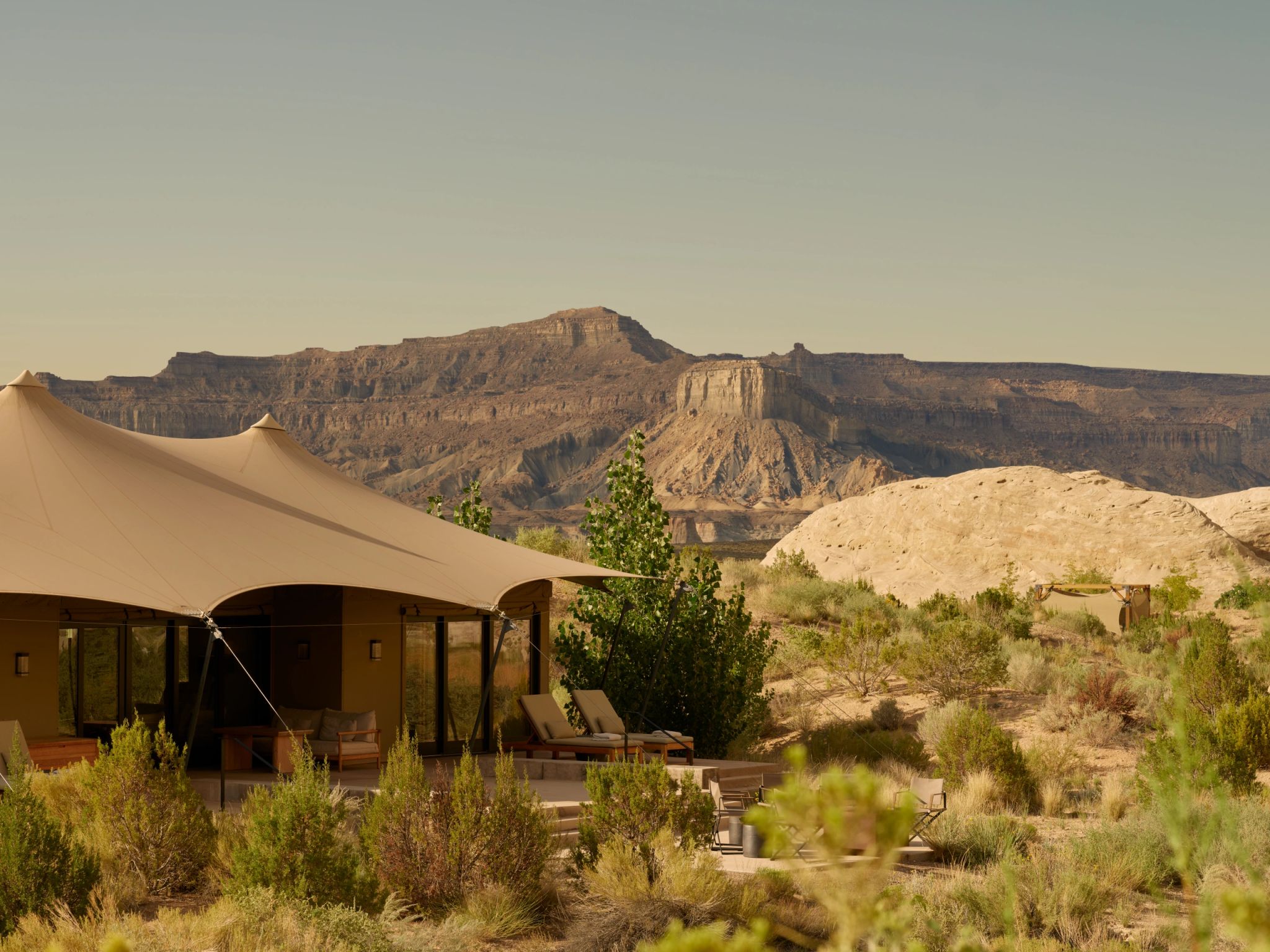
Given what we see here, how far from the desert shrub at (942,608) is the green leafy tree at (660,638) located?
8.19 metres

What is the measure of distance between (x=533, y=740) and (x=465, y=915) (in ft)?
20.1

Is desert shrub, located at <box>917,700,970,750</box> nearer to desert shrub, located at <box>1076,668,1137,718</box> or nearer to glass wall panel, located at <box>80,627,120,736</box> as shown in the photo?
desert shrub, located at <box>1076,668,1137,718</box>

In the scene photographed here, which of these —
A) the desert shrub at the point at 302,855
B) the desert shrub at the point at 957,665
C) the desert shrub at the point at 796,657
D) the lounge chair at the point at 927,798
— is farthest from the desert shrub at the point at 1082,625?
the desert shrub at the point at 302,855

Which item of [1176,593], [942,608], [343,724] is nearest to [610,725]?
[343,724]

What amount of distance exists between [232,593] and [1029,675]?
1255 cm

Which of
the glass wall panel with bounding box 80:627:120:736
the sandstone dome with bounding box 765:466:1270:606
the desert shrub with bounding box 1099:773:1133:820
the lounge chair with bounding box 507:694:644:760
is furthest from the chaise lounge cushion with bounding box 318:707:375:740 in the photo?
the sandstone dome with bounding box 765:466:1270:606

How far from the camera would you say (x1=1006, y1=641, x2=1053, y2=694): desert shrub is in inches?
762

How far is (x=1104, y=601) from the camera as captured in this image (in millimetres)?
25594

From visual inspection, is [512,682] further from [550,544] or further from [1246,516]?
[1246,516]

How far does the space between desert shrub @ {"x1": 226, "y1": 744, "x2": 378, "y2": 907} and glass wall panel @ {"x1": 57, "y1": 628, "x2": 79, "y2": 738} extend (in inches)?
194

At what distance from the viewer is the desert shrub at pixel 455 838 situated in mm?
8648

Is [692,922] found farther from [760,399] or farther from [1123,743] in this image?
[760,399]

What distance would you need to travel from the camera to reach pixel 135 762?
925 centimetres

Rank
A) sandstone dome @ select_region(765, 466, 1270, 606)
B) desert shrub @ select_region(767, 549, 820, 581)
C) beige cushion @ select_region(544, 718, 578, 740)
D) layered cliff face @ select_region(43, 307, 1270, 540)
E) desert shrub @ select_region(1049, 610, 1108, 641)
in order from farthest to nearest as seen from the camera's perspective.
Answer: layered cliff face @ select_region(43, 307, 1270, 540) < desert shrub @ select_region(767, 549, 820, 581) < sandstone dome @ select_region(765, 466, 1270, 606) < desert shrub @ select_region(1049, 610, 1108, 641) < beige cushion @ select_region(544, 718, 578, 740)
